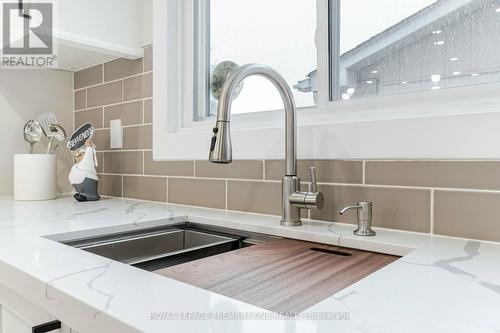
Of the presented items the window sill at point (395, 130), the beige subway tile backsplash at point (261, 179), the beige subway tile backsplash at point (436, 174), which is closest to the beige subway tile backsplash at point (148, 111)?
the beige subway tile backsplash at point (261, 179)

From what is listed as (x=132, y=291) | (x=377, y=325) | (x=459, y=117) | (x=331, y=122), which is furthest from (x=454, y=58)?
(x=132, y=291)

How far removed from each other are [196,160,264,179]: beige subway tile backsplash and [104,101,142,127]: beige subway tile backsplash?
1.31 ft

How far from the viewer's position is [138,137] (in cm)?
152

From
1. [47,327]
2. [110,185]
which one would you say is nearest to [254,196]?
[47,327]

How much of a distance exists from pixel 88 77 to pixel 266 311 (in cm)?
163

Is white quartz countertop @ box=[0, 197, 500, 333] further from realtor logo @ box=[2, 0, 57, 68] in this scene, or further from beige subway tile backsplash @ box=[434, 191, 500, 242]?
realtor logo @ box=[2, 0, 57, 68]

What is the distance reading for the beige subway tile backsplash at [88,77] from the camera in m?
1.70

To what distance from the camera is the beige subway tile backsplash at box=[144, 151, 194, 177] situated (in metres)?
1.34

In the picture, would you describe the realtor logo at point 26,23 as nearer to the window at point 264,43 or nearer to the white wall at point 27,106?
the white wall at point 27,106

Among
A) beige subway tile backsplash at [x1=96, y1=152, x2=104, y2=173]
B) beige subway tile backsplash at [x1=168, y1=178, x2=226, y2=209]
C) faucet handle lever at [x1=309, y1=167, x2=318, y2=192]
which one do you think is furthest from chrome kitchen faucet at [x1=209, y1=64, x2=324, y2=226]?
beige subway tile backsplash at [x1=96, y1=152, x2=104, y2=173]

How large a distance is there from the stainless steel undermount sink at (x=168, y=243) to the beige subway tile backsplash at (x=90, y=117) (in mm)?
838

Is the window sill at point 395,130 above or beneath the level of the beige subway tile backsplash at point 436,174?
above

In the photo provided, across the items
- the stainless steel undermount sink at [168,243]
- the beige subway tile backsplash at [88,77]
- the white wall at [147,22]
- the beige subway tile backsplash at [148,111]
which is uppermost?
the white wall at [147,22]

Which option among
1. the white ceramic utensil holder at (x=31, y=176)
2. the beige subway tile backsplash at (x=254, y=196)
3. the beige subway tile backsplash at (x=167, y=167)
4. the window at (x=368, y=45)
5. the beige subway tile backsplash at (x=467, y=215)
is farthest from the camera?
the white ceramic utensil holder at (x=31, y=176)
